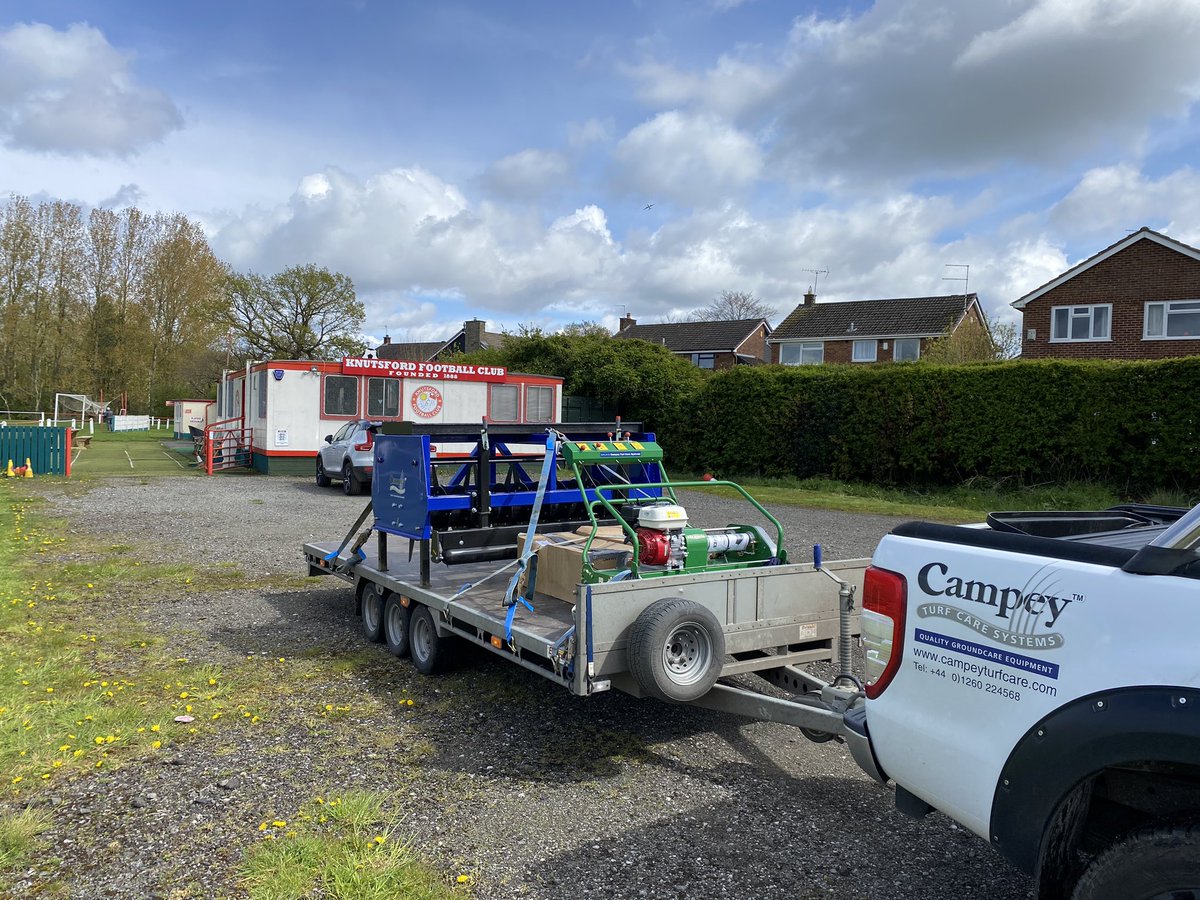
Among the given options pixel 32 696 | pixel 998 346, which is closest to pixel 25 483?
pixel 32 696

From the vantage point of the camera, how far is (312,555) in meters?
8.04

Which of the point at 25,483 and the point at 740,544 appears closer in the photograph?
the point at 740,544

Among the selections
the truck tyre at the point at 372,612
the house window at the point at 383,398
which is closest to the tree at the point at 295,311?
the house window at the point at 383,398

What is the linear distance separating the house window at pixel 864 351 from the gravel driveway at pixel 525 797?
41281 millimetres

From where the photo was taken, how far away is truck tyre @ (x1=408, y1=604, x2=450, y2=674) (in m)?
5.91

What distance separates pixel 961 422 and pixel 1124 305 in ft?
33.8

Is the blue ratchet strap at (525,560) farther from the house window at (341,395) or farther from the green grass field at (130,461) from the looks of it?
the green grass field at (130,461)

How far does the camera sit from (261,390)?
899 inches

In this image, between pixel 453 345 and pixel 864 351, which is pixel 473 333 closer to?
pixel 453 345

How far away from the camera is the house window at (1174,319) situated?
79.3 feet

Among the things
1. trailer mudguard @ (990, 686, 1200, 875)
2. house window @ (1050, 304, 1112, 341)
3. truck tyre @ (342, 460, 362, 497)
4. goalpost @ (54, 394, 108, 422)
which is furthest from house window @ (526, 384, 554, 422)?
goalpost @ (54, 394, 108, 422)

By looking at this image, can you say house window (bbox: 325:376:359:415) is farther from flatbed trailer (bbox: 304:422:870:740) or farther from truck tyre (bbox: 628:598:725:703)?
truck tyre (bbox: 628:598:725:703)

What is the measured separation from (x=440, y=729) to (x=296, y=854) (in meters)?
1.54

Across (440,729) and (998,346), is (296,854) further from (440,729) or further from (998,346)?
(998,346)
